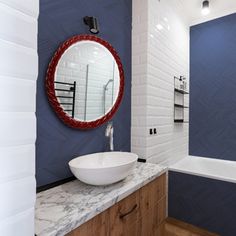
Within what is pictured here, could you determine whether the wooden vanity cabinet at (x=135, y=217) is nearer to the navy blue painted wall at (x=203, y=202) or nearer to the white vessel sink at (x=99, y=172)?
the white vessel sink at (x=99, y=172)

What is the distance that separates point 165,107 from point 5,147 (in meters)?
2.09

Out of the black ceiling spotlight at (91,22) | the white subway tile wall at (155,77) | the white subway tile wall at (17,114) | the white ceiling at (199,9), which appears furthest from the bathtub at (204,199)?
the white ceiling at (199,9)

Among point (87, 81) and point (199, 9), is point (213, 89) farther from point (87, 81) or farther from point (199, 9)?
point (87, 81)

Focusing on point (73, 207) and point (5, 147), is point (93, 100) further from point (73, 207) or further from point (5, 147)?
point (5, 147)

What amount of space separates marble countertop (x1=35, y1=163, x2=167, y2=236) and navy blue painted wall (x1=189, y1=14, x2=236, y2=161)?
2.04 m

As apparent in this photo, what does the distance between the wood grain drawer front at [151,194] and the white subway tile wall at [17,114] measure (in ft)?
2.85

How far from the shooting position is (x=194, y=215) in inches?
83.2

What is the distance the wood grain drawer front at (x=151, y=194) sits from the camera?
129 centimetres

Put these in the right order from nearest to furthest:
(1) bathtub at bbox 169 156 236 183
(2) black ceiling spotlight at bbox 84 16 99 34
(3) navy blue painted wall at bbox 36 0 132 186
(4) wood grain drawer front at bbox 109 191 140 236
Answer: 1. (4) wood grain drawer front at bbox 109 191 140 236
2. (3) navy blue painted wall at bbox 36 0 132 186
3. (2) black ceiling spotlight at bbox 84 16 99 34
4. (1) bathtub at bbox 169 156 236 183

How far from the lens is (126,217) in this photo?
112 centimetres

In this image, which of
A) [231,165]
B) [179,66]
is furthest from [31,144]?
[231,165]

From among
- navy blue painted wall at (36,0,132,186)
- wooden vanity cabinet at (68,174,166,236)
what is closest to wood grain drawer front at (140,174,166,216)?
wooden vanity cabinet at (68,174,166,236)

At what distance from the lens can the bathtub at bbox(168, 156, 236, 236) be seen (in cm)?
191

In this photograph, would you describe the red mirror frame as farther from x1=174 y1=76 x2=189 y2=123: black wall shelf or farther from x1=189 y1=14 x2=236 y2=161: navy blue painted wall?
x1=189 y1=14 x2=236 y2=161: navy blue painted wall
